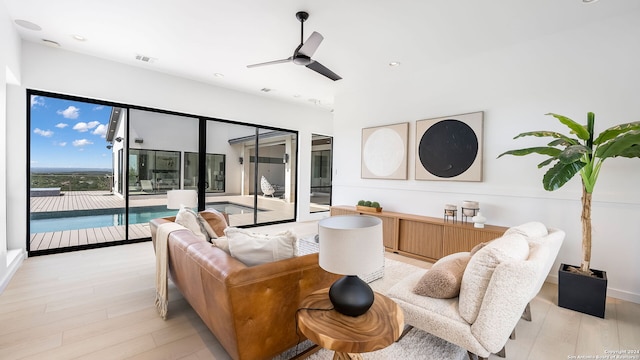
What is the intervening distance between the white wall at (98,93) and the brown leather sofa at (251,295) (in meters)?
3.67

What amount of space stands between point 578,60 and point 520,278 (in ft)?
10.3

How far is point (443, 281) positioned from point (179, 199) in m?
2.89

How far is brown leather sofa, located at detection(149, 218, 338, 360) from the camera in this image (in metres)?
1.53

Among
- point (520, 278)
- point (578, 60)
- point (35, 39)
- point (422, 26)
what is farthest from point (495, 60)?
point (35, 39)

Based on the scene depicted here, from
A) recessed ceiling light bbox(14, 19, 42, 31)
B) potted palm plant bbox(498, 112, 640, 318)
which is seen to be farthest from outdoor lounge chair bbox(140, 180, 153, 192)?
potted palm plant bbox(498, 112, 640, 318)

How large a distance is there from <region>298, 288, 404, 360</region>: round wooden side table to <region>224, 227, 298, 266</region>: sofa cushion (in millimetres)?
369

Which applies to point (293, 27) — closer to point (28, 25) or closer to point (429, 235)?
point (28, 25)

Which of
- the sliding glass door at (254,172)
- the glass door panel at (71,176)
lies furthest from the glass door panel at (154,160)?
the sliding glass door at (254,172)

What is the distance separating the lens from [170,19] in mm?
3119

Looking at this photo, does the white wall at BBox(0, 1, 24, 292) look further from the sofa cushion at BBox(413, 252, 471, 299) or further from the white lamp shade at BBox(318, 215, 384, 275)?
the sofa cushion at BBox(413, 252, 471, 299)

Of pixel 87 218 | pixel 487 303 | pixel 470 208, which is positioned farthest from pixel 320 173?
pixel 487 303

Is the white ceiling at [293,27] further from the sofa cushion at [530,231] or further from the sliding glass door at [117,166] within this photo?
the sofa cushion at [530,231]

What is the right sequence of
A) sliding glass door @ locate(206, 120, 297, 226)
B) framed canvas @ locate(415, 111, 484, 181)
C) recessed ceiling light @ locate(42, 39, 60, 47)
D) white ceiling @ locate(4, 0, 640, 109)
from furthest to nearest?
sliding glass door @ locate(206, 120, 297, 226), framed canvas @ locate(415, 111, 484, 181), recessed ceiling light @ locate(42, 39, 60, 47), white ceiling @ locate(4, 0, 640, 109)

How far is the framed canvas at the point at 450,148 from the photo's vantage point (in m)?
3.90
